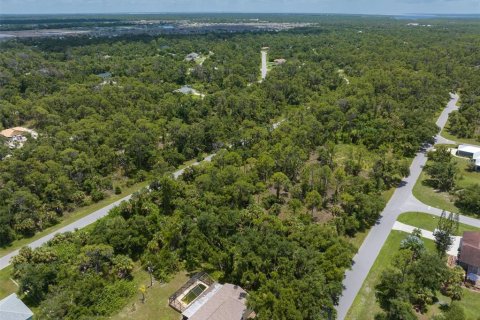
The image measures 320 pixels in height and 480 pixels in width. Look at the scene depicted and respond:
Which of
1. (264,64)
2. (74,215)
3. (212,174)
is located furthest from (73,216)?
(264,64)

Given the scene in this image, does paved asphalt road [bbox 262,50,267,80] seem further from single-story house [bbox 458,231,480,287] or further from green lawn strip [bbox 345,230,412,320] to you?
single-story house [bbox 458,231,480,287]

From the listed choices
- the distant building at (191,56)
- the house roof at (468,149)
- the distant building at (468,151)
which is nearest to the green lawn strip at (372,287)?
the distant building at (468,151)

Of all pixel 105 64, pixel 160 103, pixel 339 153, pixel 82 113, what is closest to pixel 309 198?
pixel 339 153

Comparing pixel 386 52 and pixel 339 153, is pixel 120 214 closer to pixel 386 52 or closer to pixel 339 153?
pixel 339 153

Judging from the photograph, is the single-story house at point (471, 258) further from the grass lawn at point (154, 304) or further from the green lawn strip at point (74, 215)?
the green lawn strip at point (74, 215)

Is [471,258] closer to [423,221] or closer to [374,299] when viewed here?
[423,221]
